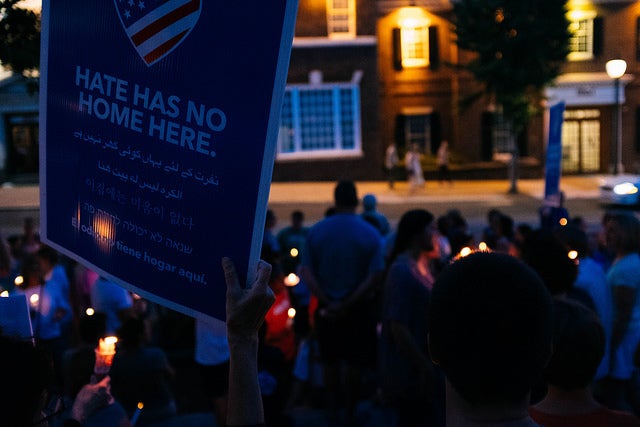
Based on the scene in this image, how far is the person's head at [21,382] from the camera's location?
166 cm

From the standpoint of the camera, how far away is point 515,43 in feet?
77.1

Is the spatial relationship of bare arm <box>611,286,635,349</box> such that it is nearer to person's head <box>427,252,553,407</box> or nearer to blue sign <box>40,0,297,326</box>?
person's head <box>427,252,553,407</box>

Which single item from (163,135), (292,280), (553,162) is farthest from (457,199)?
(163,135)

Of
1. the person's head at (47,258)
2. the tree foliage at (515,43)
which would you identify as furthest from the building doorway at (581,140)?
the person's head at (47,258)

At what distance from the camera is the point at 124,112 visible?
6.98 feet

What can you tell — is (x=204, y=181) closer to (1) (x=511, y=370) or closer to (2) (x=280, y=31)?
(2) (x=280, y=31)

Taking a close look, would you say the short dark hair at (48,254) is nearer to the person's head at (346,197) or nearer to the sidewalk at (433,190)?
the person's head at (346,197)

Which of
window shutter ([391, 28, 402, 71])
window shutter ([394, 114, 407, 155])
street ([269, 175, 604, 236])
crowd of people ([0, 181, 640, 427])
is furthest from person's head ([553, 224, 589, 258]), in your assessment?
window shutter ([391, 28, 402, 71])

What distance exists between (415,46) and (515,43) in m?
6.39

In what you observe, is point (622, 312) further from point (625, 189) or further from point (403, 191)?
point (403, 191)

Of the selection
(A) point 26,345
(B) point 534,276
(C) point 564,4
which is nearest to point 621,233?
(B) point 534,276

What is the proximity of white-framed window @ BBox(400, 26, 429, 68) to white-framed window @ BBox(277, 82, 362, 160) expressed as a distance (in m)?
2.98

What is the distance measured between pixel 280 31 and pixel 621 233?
4.11 meters

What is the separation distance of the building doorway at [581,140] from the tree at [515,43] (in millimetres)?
5819
